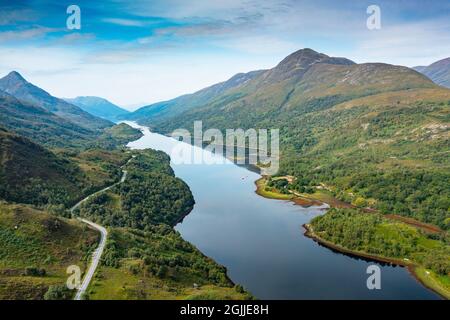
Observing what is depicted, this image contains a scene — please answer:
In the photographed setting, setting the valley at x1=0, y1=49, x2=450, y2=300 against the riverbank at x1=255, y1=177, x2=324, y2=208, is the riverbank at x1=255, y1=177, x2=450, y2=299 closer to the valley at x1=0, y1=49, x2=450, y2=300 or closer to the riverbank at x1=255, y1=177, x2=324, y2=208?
the riverbank at x1=255, y1=177, x2=324, y2=208

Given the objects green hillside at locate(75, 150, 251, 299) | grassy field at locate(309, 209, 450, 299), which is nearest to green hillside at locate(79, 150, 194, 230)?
green hillside at locate(75, 150, 251, 299)

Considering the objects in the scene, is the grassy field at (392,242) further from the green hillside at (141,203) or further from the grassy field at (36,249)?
the grassy field at (36,249)

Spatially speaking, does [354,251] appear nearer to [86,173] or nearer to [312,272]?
[312,272]

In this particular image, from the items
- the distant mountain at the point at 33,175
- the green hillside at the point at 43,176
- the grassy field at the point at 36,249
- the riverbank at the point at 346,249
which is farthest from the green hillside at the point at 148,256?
the riverbank at the point at 346,249

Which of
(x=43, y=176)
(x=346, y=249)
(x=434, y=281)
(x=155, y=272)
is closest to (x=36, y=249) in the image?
(x=155, y=272)

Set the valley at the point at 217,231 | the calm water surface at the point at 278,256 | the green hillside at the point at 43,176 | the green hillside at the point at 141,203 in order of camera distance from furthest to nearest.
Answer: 1. the green hillside at the point at 43,176
2. the green hillside at the point at 141,203
3. the calm water surface at the point at 278,256
4. the valley at the point at 217,231

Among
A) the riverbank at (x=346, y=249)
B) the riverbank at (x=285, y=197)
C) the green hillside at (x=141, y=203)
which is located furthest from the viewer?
the riverbank at (x=285, y=197)
